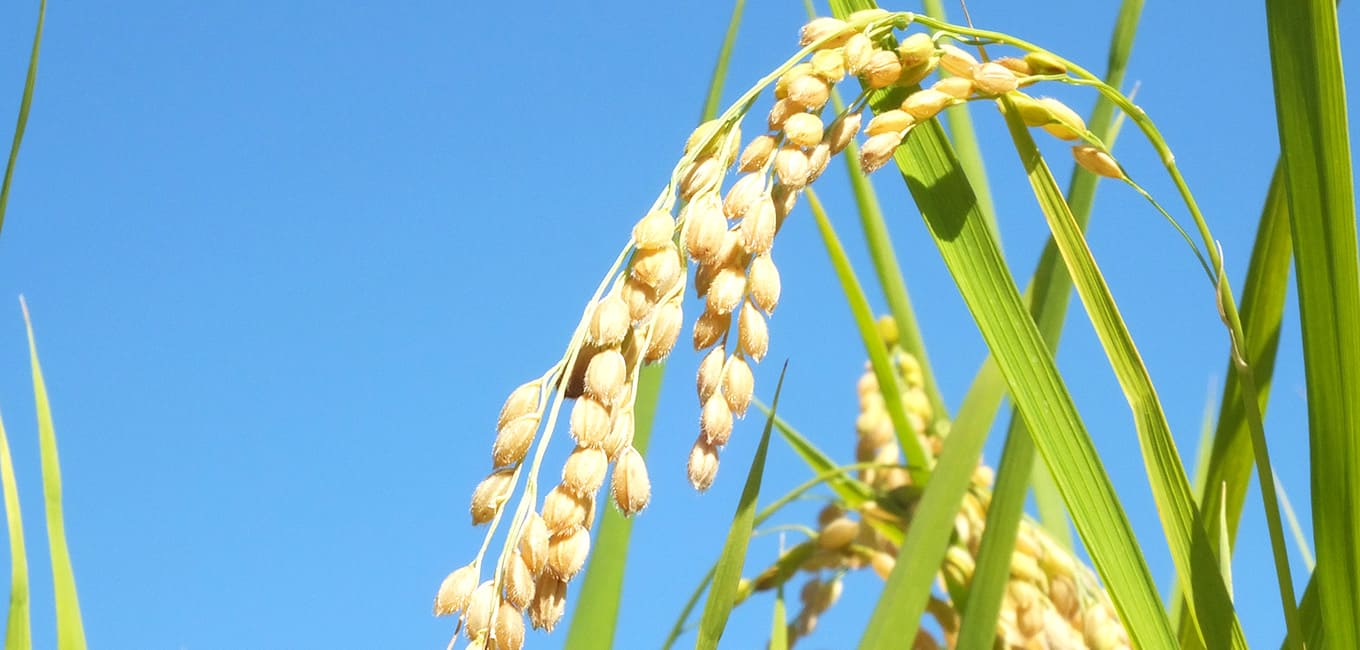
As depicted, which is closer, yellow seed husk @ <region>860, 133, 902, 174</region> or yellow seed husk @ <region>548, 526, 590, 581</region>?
yellow seed husk @ <region>548, 526, 590, 581</region>

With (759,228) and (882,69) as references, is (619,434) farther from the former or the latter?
(882,69)

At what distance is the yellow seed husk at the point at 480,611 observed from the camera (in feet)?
2.65

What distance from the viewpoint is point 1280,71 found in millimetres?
821

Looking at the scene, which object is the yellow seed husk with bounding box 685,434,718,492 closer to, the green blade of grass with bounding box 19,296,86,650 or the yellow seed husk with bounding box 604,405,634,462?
the yellow seed husk with bounding box 604,405,634,462

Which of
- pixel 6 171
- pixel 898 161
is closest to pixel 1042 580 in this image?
pixel 898 161

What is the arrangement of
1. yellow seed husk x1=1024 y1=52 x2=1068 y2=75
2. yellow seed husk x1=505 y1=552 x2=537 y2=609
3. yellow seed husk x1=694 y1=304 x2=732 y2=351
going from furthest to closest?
yellow seed husk x1=1024 y1=52 x2=1068 y2=75, yellow seed husk x1=694 y1=304 x2=732 y2=351, yellow seed husk x1=505 y1=552 x2=537 y2=609

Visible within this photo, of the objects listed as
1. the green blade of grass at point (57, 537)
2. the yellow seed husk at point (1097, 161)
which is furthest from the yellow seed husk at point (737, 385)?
the green blade of grass at point (57, 537)

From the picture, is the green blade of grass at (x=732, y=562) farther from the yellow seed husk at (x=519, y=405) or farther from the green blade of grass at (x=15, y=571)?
the green blade of grass at (x=15, y=571)

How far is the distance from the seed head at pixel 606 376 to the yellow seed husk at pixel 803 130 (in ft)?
0.76

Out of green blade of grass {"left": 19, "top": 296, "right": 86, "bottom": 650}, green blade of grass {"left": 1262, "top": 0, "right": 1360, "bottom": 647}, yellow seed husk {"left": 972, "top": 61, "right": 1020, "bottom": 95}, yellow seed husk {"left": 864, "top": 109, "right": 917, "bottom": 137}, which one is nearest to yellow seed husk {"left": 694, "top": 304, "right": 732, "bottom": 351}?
yellow seed husk {"left": 864, "top": 109, "right": 917, "bottom": 137}

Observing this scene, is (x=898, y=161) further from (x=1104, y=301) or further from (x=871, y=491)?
(x=871, y=491)

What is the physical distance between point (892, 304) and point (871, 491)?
353 mm

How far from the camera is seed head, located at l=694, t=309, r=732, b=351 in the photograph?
0.91 m

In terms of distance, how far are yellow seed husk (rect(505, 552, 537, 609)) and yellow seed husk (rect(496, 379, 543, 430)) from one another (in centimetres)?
10
